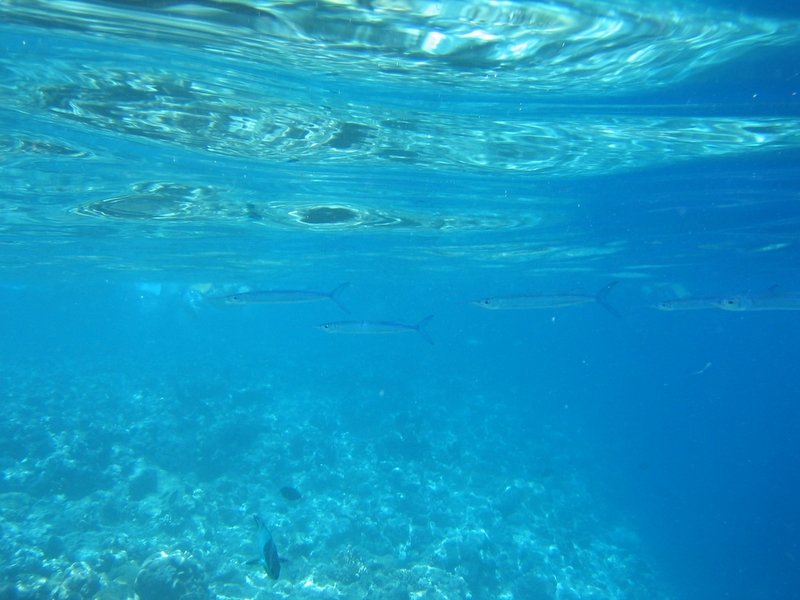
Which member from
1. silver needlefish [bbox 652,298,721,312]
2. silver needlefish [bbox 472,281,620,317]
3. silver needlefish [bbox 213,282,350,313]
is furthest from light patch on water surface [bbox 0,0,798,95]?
silver needlefish [bbox 652,298,721,312]

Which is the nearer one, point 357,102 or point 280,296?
point 357,102

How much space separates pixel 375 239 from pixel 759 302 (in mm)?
16329

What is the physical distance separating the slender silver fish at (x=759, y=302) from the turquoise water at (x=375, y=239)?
7cm

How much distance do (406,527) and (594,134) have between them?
1514 cm

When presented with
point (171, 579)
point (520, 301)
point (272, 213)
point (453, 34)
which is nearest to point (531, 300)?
point (520, 301)

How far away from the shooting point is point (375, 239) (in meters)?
24.4

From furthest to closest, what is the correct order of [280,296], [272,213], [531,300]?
1. [272,213]
2. [280,296]
3. [531,300]

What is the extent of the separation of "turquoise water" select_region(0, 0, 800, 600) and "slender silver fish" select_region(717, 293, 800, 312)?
0.24ft

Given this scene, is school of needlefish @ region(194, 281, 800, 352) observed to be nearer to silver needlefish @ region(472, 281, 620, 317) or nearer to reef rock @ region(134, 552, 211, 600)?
silver needlefish @ region(472, 281, 620, 317)

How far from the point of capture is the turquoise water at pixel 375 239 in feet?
24.8

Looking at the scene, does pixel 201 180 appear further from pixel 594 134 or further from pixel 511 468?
pixel 511 468

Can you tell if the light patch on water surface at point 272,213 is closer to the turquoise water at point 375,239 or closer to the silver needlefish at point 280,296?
the turquoise water at point 375,239

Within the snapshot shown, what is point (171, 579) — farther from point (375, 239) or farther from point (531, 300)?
point (375, 239)

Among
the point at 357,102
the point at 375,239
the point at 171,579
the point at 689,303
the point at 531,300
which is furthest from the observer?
the point at 375,239
